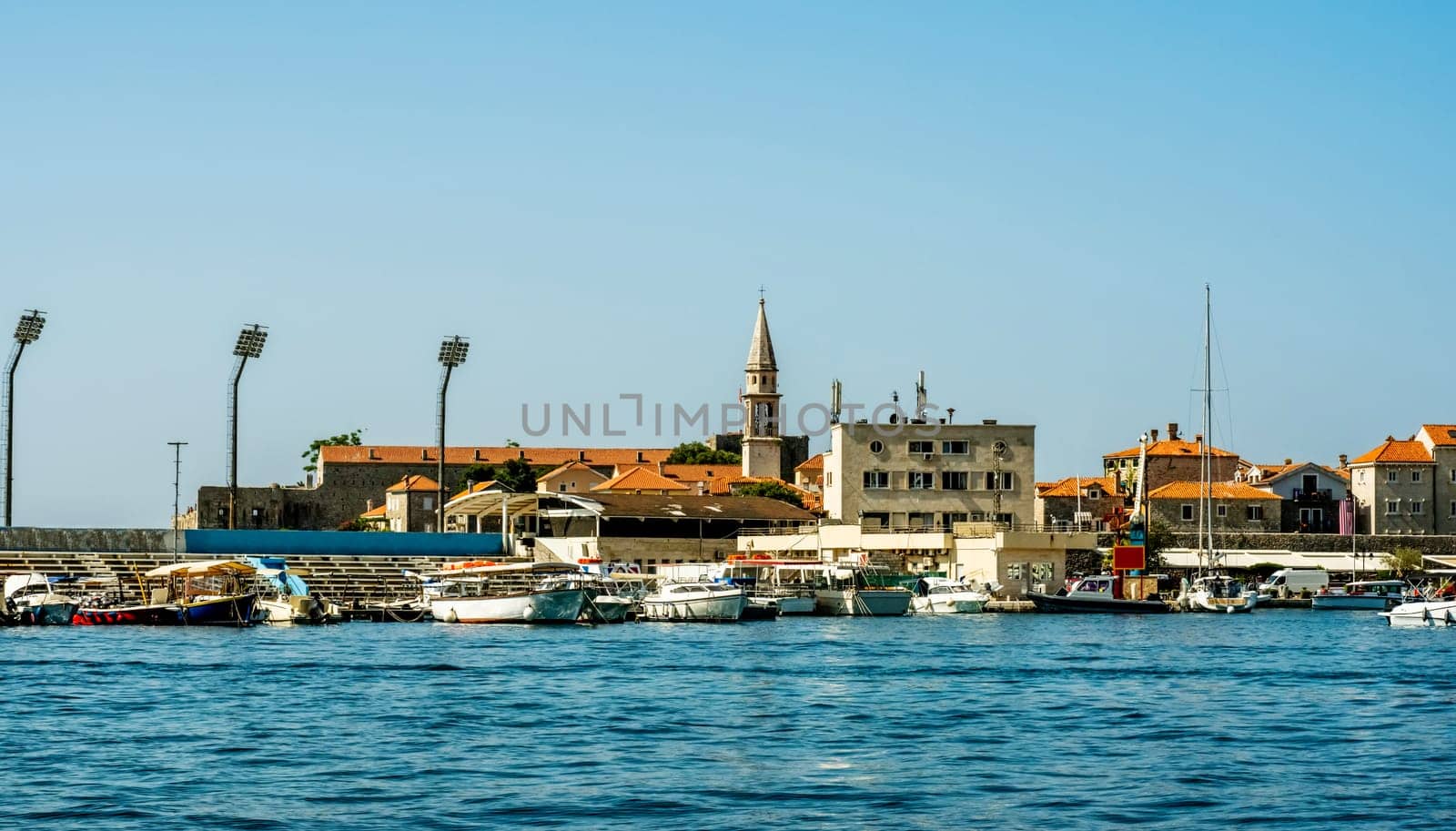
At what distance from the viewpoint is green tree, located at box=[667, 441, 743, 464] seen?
18612cm

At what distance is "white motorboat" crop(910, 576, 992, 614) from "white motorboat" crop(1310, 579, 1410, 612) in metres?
18.7

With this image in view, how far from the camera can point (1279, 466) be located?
462ft

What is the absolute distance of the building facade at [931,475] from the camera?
93.2 metres

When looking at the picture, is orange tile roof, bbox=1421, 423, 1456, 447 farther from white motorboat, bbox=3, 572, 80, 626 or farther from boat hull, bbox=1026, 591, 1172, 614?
white motorboat, bbox=3, 572, 80, 626

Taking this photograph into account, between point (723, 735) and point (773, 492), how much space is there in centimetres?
11109

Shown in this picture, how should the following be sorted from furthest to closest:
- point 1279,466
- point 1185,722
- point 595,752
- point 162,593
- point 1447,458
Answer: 1. point 1279,466
2. point 1447,458
3. point 162,593
4. point 1185,722
5. point 595,752

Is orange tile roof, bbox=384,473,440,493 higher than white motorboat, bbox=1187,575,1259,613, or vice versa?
orange tile roof, bbox=384,473,440,493

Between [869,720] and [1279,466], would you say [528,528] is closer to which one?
[1279,466]

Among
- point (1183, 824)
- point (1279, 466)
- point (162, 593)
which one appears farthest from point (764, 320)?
point (1183, 824)

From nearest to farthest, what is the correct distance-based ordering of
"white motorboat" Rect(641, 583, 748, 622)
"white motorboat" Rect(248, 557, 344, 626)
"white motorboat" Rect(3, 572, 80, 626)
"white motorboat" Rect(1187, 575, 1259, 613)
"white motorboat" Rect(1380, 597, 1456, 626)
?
"white motorboat" Rect(3, 572, 80, 626)
"white motorboat" Rect(248, 557, 344, 626)
"white motorboat" Rect(1380, 597, 1456, 626)
"white motorboat" Rect(641, 583, 748, 622)
"white motorboat" Rect(1187, 575, 1259, 613)

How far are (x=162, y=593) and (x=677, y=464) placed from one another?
11024 cm

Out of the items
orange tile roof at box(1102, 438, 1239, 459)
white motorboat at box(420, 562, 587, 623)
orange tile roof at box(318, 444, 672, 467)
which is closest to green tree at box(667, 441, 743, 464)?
orange tile roof at box(318, 444, 672, 467)

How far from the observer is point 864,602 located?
77250mm

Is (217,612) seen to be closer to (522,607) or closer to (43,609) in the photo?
(43,609)
